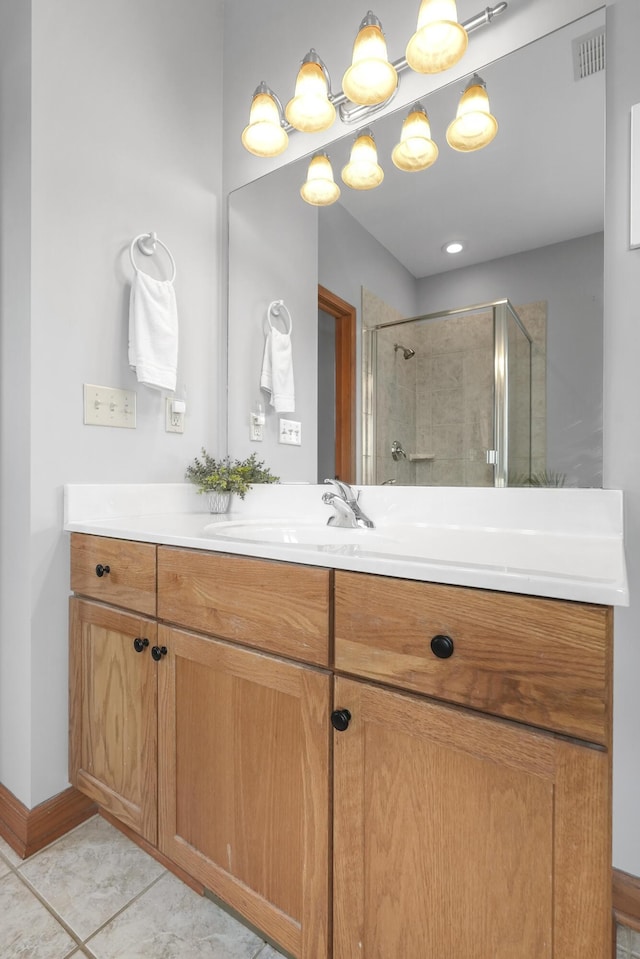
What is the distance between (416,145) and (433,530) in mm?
1014

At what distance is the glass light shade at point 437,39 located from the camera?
1099 millimetres

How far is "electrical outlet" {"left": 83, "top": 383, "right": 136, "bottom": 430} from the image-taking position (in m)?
1.40

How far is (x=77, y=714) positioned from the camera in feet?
4.37

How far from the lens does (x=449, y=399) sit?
128 centimetres

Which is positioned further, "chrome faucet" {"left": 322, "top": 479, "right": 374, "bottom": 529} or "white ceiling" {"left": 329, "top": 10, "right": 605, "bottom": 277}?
"chrome faucet" {"left": 322, "top": 479, "right": 374, "bottom": 529}

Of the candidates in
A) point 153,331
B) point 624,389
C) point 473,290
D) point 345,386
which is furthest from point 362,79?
point 624,389

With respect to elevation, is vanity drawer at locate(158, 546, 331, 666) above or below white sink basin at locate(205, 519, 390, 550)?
below

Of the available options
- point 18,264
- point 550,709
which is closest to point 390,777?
point 550,709

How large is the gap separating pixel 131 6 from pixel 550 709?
2.15 meters

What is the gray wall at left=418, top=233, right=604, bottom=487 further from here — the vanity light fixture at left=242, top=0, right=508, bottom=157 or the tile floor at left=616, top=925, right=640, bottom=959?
the tile floor at left=616, top=925, right=640, bottom=959

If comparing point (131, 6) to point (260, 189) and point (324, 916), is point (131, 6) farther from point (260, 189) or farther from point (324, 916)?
point (324, 916)

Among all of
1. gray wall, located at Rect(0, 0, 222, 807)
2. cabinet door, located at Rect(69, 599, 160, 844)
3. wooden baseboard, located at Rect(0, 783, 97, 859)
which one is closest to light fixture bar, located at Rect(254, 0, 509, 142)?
gray wall, located at Rect(0, 0, 222, 807)

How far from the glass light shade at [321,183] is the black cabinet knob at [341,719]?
4.59 feet

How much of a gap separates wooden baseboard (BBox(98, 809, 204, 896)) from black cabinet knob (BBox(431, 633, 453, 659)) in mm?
907
